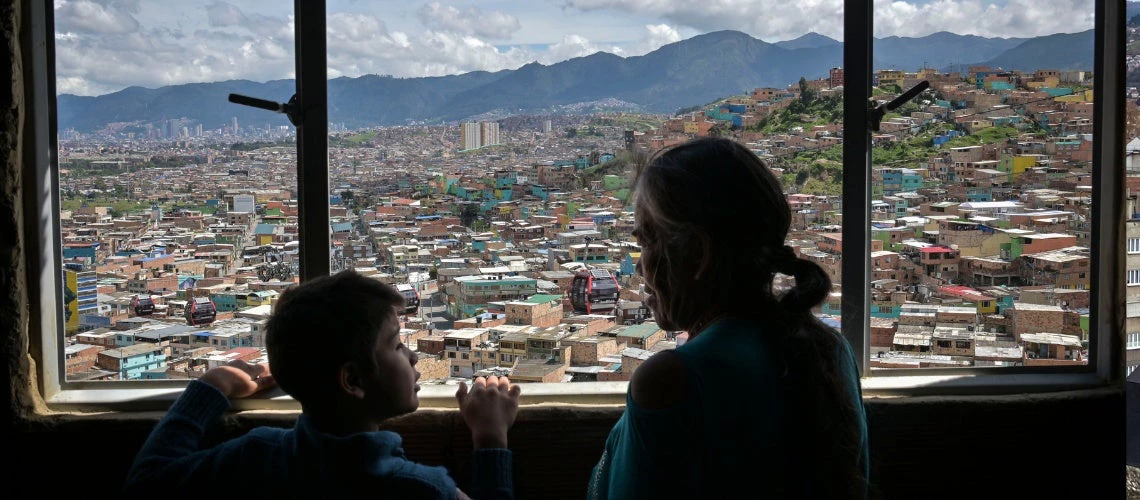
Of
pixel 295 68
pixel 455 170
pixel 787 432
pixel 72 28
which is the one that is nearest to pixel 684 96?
pixel 455 170

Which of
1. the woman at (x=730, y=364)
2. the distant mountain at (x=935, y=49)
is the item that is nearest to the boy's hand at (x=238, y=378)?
the woman at (x=730, y=364)

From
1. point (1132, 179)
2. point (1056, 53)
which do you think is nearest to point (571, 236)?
point (1056, 53)

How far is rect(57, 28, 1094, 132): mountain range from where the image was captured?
1.79 metres

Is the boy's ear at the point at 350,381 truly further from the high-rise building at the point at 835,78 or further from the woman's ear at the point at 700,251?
the high-rise building at the point at 835,78

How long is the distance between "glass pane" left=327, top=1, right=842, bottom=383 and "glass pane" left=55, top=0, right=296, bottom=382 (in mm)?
160

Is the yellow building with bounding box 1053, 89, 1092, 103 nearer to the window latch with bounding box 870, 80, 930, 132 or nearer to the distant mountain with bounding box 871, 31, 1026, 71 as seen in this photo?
the distant mountain with bounding box 871, 31, 1026, 71

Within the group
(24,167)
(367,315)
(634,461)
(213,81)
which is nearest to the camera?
(634,461)

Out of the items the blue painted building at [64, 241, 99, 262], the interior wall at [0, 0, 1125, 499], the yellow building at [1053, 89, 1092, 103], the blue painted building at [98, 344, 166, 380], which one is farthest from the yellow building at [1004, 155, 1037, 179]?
the blue painted building at [64, 241, 99, 262]

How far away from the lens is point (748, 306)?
3.20ft

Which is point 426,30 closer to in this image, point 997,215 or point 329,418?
point 329,418

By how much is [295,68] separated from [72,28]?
1.70ft

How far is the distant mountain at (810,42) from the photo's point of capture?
1.79 m

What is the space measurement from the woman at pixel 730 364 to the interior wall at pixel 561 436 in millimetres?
614

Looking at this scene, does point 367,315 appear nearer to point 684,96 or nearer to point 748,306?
point 748,306
